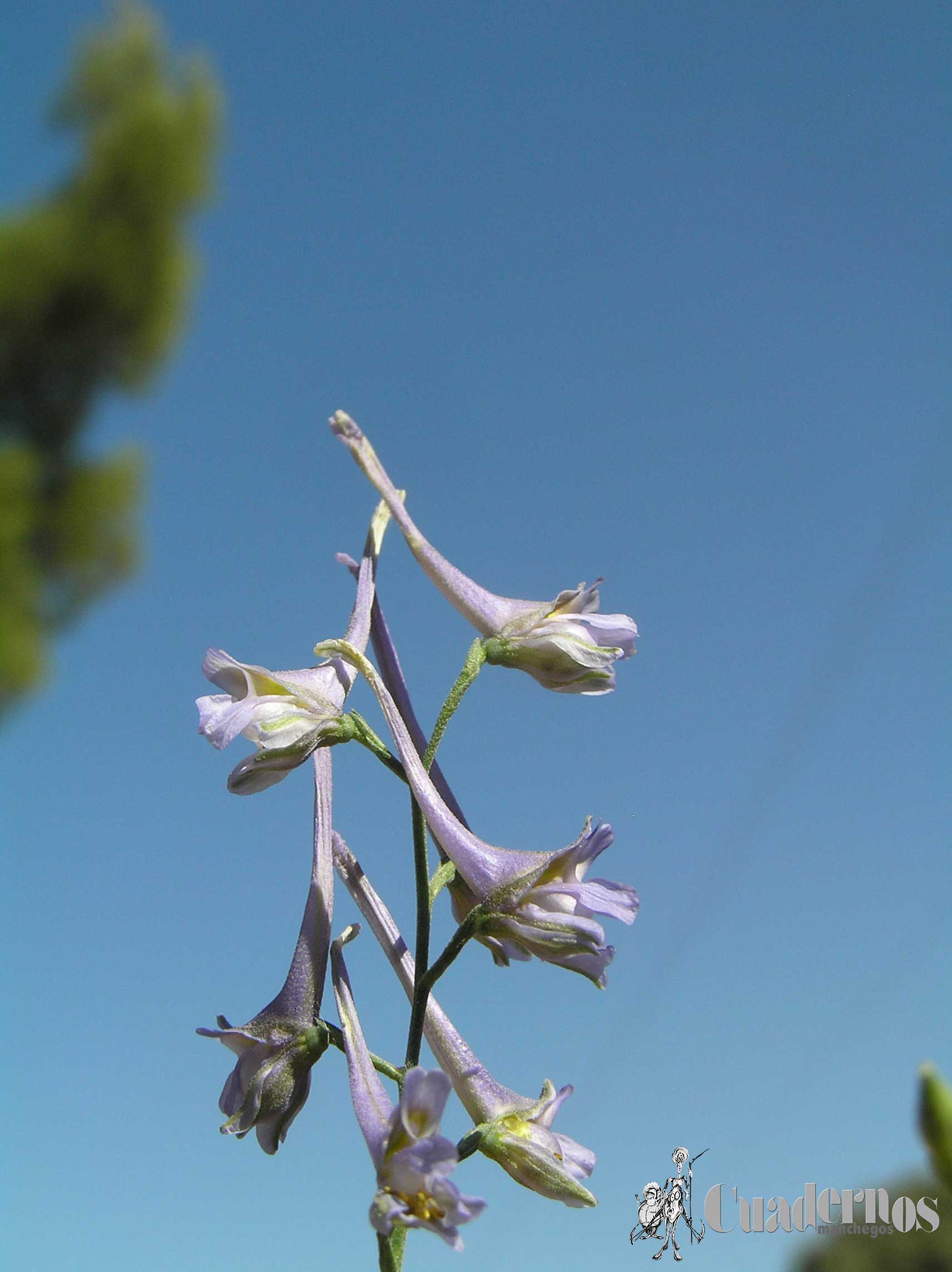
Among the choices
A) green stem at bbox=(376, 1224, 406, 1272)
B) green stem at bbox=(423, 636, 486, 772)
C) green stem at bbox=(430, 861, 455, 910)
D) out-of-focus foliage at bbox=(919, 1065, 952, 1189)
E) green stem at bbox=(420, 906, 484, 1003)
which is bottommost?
green stem at bbox=(376, 1224, 406, 1272)

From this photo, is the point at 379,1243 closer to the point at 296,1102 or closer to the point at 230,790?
the point at 296,1102

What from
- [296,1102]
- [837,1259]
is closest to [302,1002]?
[296,1102]

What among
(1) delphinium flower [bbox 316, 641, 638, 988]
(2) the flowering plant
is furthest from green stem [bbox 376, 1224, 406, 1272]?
(1) delphinium flower [bbox 316, 641, 638, 988]

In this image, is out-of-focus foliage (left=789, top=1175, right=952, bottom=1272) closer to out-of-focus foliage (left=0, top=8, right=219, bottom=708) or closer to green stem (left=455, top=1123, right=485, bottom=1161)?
green stem (left=455, top=1123, right=485, bottom=1161)

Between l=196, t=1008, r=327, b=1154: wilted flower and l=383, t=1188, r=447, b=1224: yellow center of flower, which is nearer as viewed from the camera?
l=383, t=1188, r=447, b=1224: yellow center of flower

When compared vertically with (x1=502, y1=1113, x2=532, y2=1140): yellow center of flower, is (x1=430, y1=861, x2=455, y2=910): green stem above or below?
above

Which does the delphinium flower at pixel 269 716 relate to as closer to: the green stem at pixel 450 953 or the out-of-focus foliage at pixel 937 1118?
the green stem at pixel 450 953

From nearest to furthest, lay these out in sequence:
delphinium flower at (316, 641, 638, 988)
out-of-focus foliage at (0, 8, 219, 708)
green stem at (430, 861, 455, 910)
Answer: delphinium flower at (316, 641, 638, 988)
green stem at (430, 861, 455, 910)
out-of-focus foliage at (0, 8, 219, 708)

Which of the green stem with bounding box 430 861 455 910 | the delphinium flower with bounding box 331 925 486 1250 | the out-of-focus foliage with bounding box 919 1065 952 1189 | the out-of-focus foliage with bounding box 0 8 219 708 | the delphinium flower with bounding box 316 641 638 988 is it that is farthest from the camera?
the out-of-focus foliage with bounding box 0 8 219 708
